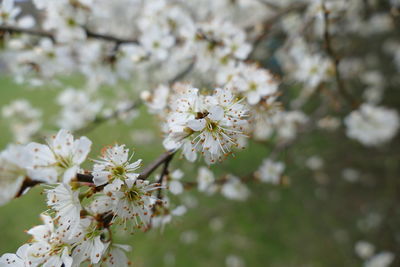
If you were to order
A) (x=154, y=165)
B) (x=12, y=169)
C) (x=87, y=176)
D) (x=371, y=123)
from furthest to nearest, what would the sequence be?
(x=371, y=123) < (x=154, y=165) < (x=87, y=176) < (x=12, y=169)

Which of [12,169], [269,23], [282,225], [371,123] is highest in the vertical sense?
[269,23]

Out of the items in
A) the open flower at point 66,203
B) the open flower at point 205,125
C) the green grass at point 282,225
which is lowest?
the open flower at point 66,203

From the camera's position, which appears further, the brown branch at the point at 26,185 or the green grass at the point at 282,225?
the green grass at the point at 282,225

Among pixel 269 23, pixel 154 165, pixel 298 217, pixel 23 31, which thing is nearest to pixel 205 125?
pixel 154 165

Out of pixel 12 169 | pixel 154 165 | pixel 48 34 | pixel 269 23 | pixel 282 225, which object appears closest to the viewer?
pixel 12 169

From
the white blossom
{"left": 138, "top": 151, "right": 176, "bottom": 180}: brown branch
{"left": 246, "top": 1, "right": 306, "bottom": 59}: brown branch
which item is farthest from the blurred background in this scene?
{"left": 138, "top": 151, "right": 176, "bottom": 180}: brown branch

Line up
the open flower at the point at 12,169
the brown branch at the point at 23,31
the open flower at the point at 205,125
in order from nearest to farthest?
the open flower at the point at 12,169, the open flower at the point at 205,125, the brown branch at the point at 23,31

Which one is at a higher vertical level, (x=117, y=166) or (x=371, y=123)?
(x=371, y=123)

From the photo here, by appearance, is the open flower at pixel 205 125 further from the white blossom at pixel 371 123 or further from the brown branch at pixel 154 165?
the white blossom at pixel 371 123

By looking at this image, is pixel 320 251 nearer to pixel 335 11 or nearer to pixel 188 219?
pixel 188 219

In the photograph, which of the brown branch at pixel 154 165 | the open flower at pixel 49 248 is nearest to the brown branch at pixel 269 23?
the brown branch at pixel 154 165

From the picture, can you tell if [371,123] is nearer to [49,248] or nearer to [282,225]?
[282,225]

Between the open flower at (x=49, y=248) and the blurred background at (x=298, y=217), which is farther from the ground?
the blurred background at (x=298, y=217)

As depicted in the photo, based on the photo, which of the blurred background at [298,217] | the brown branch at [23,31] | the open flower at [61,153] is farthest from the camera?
the blurred background at [298,217]
